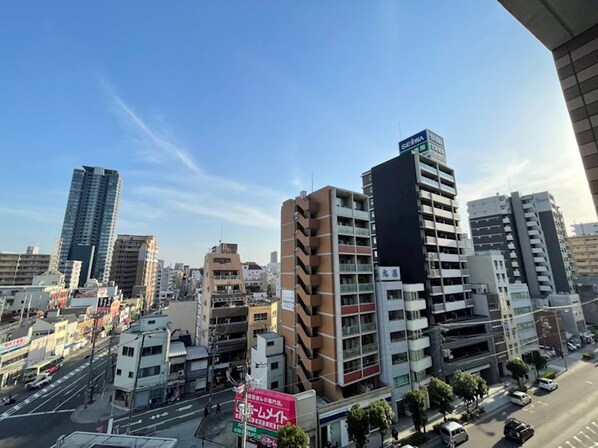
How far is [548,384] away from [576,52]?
176 ft

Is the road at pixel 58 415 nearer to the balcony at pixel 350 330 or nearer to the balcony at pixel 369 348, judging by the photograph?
the balcony at pixel 350 330

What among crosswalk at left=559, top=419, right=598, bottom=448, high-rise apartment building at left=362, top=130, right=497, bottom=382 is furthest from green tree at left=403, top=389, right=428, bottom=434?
crosswalk at left=559, top=419, right=598, bottom=448

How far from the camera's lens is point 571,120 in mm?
8773

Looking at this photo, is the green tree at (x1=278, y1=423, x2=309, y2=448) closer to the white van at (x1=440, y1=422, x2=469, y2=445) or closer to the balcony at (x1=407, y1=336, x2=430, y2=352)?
the white van at (x1=440, y1=422, x2=469, y2=445)

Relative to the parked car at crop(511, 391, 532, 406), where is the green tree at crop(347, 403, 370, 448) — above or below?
above

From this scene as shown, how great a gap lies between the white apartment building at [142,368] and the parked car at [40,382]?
758 inches

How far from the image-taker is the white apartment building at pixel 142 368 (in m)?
41.6

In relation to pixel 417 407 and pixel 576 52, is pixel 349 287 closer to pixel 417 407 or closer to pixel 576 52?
pixel 417 407

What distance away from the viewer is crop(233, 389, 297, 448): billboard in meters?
26.8

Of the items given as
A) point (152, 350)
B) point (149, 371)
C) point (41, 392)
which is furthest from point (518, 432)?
point (41, 392)

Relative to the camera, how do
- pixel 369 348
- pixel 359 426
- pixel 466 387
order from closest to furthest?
pixel 359 426, pixel 466 387, pixel 369 348

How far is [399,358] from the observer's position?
38000 mm

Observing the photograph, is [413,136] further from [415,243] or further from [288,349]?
[288,349]

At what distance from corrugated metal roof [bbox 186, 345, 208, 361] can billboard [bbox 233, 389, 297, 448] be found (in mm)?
22770
